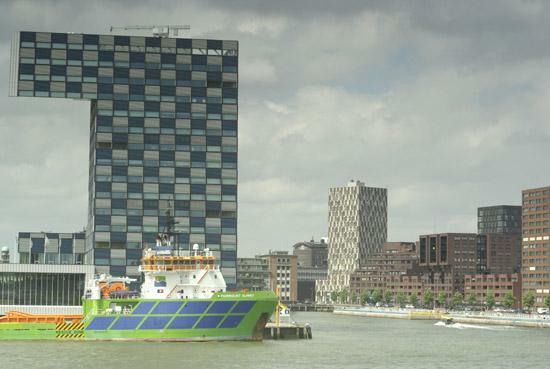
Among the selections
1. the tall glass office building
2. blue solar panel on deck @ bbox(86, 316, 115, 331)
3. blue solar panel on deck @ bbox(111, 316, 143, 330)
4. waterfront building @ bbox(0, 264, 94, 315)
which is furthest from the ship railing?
the tall glass office building

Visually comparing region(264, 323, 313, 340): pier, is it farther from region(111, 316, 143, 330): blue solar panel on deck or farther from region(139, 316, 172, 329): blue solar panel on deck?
region(111, 316, 143, 330): blue solar panel on deck

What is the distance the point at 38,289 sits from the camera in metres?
150

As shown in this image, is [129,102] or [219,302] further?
[129,102]

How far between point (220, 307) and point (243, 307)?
2.51 meters

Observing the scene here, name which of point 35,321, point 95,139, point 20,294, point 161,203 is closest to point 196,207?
point 161,203

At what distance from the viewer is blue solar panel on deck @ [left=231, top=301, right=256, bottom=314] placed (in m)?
110

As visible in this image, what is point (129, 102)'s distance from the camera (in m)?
185

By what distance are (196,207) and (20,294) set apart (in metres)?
42.9

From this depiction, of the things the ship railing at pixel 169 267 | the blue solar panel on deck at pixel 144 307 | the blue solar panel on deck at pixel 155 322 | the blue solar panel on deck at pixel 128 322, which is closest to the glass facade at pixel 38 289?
the ship railing at pixel 169 267

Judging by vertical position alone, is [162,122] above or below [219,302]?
above

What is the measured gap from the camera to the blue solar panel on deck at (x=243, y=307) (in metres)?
110

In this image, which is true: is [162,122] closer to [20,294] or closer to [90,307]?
[20,294]

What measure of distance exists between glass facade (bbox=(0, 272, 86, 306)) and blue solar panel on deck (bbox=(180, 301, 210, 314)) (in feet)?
150

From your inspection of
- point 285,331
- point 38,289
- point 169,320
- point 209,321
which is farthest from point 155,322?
point 38,289
